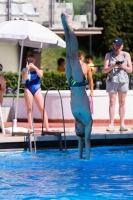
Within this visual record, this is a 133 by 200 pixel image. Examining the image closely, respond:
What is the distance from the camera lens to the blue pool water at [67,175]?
373 inches

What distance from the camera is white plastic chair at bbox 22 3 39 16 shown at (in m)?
26.2

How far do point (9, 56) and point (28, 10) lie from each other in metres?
1.79

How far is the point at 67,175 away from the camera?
10961 mm

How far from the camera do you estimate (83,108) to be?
9.35m

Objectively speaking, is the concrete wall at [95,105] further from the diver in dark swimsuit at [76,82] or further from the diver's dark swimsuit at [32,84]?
the diver in dark swimsuit at [76,82]

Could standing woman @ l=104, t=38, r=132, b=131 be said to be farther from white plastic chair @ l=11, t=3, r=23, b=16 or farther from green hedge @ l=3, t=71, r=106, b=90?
white plastic chair @ l=11, t=3, r=23, b=16

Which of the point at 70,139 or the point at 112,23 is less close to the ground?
the point at 112,23

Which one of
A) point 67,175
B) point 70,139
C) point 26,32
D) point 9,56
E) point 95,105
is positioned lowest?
point 67,175

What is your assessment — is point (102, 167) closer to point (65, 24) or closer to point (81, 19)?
point (65, 24)

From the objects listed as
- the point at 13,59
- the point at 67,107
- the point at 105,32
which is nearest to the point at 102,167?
the point at 67,107

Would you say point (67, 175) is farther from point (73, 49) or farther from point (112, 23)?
point (112, 23)

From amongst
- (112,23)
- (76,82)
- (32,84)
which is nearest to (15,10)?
(32,84)

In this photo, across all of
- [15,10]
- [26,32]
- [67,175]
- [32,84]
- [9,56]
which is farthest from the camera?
[9,56]

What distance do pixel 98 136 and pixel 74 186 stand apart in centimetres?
419
